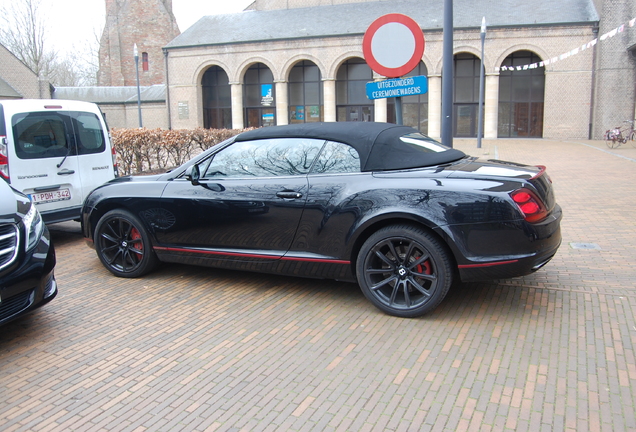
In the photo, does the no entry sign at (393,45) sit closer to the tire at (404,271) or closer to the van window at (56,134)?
the tire at (404,271)

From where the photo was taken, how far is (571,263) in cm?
568

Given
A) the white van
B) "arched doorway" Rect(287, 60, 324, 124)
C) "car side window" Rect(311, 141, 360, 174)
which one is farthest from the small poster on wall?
"car side window" Rect(311, 141, 360, 174)

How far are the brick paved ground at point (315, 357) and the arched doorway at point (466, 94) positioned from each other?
2980 centimetres

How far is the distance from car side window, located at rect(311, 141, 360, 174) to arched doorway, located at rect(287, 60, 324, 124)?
32.9 meters

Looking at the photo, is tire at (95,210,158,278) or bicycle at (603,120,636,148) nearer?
tire at (95,210,158,278)

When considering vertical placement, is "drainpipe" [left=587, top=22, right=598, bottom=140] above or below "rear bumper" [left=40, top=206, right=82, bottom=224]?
above

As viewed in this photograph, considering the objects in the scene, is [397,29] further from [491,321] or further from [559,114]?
[559,114]

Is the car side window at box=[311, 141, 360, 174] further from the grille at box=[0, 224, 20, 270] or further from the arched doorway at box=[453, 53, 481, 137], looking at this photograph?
→ the arched doorway at box=[453, 53, 481, 137]

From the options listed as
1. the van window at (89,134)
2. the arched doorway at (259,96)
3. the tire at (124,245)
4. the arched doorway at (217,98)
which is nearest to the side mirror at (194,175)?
the tire at (124,245)

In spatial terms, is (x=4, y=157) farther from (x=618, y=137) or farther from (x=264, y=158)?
(x=618, y=137)

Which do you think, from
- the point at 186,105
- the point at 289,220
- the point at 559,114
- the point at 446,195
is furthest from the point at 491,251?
the point at 186,105

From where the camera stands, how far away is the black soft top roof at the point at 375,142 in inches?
178

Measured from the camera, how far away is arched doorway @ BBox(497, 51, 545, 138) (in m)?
32.4

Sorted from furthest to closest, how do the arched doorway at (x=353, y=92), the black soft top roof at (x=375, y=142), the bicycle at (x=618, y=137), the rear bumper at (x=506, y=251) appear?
the arched doorway at (x=353, y=92) → the bicycle at (x=618, y=137) → the black soft top roof at (x=375, y=142) → the rear bumper at (x=506, y=251)
